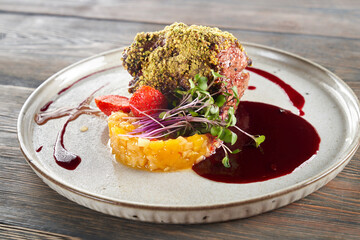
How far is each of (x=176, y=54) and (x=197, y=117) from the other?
41 cm

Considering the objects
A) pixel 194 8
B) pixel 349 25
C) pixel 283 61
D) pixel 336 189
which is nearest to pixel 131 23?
pixel 194 8

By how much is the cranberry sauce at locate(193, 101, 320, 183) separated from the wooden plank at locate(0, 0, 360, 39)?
69.3 inches

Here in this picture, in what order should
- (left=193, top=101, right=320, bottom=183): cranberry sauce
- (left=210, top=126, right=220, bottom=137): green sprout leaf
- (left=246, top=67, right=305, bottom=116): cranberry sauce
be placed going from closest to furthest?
(left=193, top=101, right=320, bottom=183): cranberry sauce < (left=210, top=126, right=220, bottom=137): green sprout leaf < (left=246, top=67, right=305, bottom=116): cranberry sauce

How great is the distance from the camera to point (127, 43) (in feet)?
13.3

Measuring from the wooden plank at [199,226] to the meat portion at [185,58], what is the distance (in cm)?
84

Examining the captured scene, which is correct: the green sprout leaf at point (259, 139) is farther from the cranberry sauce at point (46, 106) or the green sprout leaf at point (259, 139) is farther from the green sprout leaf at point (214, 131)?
the cranberry sauce at point (46, 106)

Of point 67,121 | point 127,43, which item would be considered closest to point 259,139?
point 67,121

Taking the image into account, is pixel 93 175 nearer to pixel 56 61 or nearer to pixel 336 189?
pixel 336 189

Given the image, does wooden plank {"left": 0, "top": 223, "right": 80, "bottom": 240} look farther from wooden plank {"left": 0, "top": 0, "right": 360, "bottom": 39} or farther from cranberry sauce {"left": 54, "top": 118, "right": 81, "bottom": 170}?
wooden plank {"left": 0, "top": 0, "right": 360, "bottom": 39}

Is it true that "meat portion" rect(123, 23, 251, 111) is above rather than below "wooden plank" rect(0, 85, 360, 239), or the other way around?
above

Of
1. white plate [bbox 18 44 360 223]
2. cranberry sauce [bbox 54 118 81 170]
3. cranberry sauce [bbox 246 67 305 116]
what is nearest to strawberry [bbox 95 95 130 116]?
white plate [bbox 18 44 360 223]

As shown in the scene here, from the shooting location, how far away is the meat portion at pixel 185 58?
95.7 inches

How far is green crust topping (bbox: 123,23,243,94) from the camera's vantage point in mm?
2428

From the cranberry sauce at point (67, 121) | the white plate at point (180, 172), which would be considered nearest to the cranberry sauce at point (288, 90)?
the white plate at point (180, 172)
